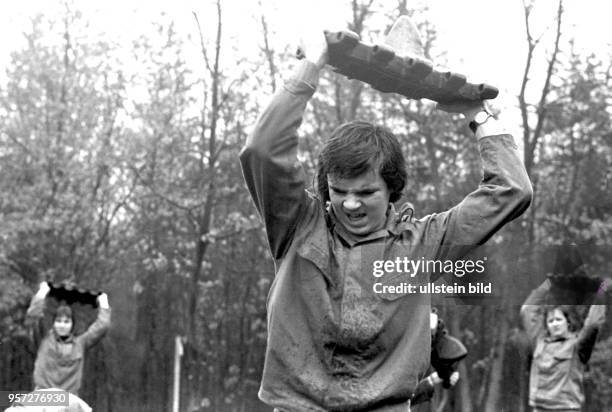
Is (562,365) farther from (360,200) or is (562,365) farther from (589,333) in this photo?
(360,200)

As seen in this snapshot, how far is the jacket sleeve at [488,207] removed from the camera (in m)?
3.06

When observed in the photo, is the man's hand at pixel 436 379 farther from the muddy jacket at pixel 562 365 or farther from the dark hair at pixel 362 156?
the dark hair at pixel 362 156

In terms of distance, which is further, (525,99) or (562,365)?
(525,99)

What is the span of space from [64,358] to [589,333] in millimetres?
5832

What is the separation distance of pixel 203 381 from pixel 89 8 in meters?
7.41

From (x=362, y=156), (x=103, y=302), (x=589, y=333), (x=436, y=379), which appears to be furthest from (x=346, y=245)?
(x=103, y=302)

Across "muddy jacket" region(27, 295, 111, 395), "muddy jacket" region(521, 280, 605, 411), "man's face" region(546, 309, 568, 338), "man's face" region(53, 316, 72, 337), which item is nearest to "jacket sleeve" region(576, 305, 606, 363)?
"muddy jacket" region(521, 280, 605, 411)

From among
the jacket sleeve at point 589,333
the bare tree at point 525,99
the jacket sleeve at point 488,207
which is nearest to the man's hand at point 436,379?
the jacket sleeve at point 589,333

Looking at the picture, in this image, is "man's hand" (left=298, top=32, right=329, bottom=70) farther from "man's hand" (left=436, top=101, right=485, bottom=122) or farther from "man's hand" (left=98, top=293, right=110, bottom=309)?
"man's hand" (left=98, top=293, right=110, bottom=309)

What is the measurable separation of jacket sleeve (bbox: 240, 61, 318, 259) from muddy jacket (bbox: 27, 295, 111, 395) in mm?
8524

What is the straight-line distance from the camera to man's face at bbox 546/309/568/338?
9.72 m

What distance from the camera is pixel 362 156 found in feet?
9.75

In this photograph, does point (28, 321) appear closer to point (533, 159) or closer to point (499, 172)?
point (533, 159)

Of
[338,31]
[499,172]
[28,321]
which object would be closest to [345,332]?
[499,172]
